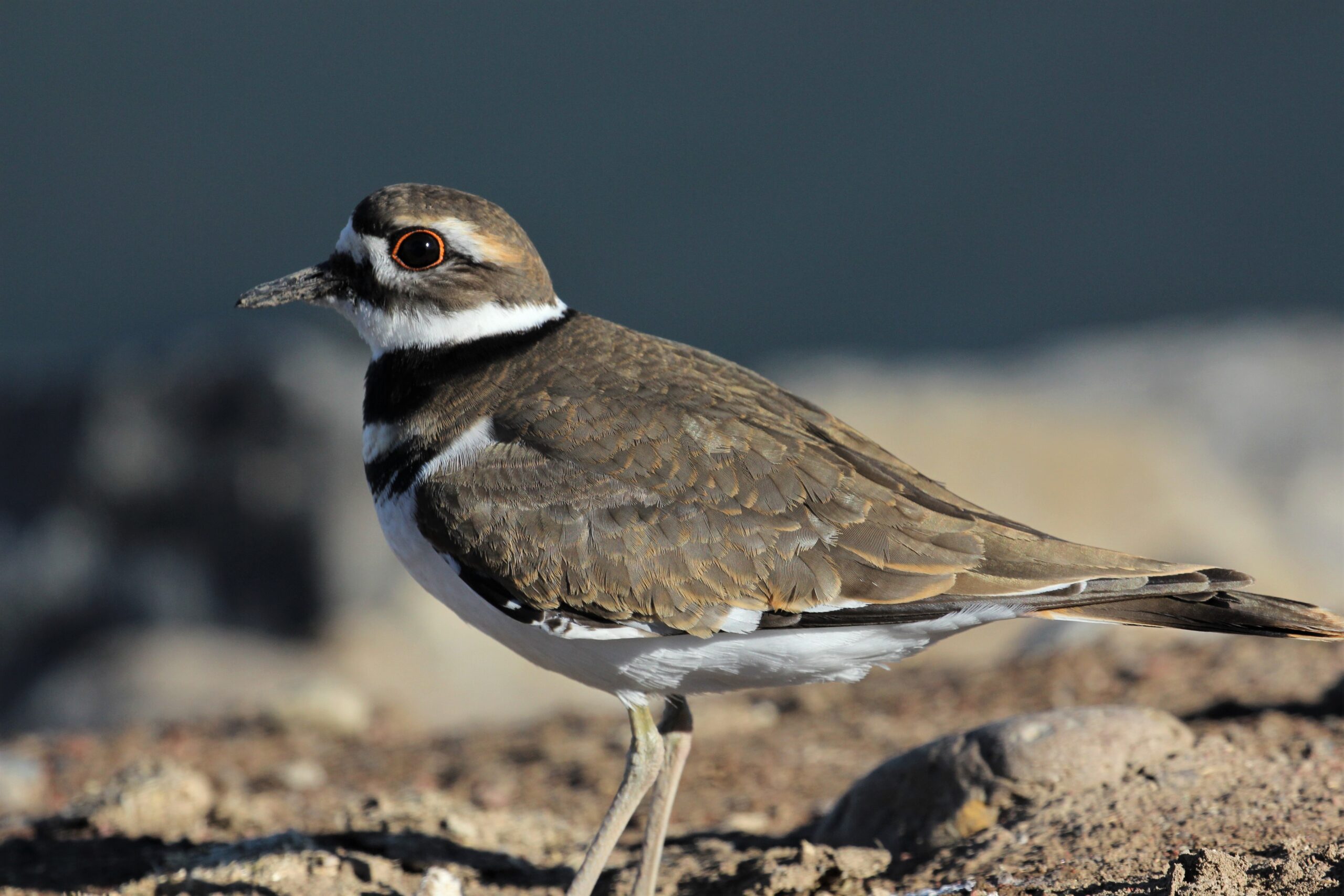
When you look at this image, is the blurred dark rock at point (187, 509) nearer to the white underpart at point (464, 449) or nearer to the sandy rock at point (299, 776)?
the sandy rock at point (299, 776)

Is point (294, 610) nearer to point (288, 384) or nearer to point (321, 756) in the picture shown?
point (288, 384)

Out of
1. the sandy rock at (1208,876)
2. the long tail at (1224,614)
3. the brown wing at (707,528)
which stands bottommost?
the sandy rock at (1208,876)

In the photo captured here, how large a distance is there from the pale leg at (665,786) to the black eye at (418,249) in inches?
66.1

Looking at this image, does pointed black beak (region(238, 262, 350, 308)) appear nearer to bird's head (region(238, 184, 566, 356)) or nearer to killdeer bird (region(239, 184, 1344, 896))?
bird's head (region(238, 184, 566, 356))

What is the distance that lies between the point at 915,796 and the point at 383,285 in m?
2.60

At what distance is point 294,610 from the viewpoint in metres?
9.07

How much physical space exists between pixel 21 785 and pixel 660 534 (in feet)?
12.9

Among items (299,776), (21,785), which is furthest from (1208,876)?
(21,785)

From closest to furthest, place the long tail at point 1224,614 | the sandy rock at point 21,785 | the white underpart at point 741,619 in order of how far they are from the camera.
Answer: the long tail at point 1224,614, the white underpart at point 741,619, the sandy rock at point 21,785

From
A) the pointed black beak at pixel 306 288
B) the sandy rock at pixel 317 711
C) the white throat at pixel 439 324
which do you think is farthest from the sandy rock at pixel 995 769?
the sandy rock at pixel 317 711

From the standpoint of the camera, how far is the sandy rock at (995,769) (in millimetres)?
4543

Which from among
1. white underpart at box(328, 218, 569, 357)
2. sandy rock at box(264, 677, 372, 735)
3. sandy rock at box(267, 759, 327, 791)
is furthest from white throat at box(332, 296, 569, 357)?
sandy rock at box(264, 677, 372, 735)

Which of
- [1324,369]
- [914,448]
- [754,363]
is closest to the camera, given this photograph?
[914,448]

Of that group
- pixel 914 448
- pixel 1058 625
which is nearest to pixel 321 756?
pixel 1058 625
